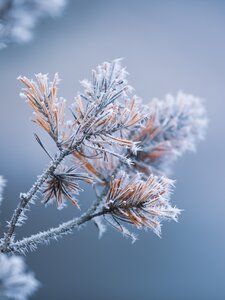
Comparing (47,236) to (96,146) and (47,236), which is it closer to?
(47,236)

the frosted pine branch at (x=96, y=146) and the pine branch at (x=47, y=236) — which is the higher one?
the frosted pine branch at (x=96, y=146)

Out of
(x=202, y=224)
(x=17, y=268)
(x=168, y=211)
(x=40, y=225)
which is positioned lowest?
(x=17, y=268)

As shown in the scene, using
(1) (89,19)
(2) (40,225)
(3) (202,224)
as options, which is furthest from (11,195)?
(1) (89,19)

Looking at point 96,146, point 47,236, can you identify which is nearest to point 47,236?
point 47,236

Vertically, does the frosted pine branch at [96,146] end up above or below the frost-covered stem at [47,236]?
above

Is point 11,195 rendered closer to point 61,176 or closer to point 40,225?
point 40,225
